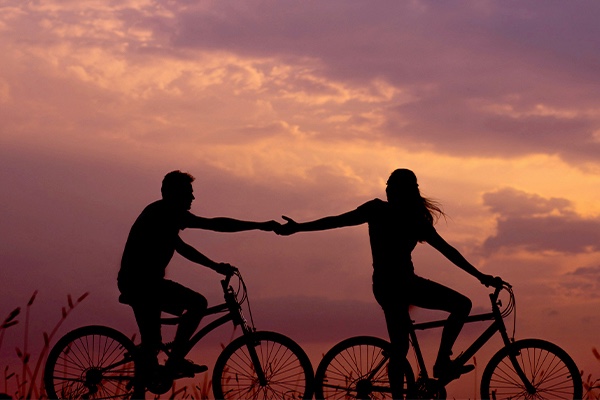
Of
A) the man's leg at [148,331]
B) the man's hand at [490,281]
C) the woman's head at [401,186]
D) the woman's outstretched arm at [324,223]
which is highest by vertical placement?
the woman's head at [401,186]

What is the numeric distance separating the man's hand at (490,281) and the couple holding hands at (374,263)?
12 millimetres

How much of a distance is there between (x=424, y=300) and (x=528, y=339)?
1593 mm

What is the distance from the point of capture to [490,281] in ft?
32.3

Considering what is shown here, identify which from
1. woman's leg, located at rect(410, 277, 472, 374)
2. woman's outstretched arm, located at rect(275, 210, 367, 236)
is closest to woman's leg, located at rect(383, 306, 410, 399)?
woman's leg, located at rect(410, 277, 472, 374)

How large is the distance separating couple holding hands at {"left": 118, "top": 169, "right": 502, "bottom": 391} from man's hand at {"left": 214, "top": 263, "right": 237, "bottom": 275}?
1cm

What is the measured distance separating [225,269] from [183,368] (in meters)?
1.33

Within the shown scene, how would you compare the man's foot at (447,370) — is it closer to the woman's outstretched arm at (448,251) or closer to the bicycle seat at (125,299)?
the woman's outstretched arm at (448,251)

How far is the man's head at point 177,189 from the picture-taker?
31.8 ft

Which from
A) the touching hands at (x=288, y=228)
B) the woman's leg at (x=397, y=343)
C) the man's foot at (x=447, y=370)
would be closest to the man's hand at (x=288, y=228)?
the touching hands at (x=288, y=228)

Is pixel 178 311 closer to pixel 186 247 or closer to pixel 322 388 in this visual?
pixel 186 247

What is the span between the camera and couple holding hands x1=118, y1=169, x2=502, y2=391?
9336 millimetres

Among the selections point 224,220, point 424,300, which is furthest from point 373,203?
point 224,220

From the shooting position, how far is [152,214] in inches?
383

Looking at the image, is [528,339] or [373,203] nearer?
[373,203]
